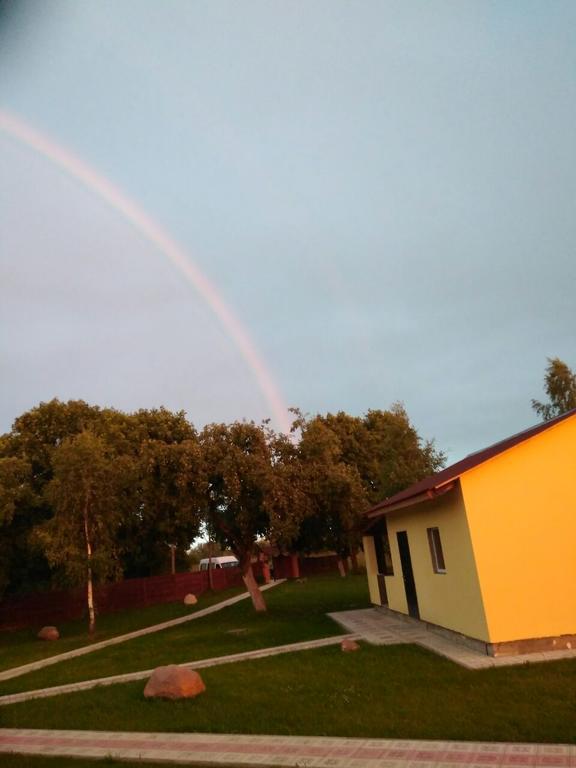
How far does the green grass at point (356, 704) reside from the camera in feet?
22.6

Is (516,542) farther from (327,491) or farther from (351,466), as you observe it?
(351,466)

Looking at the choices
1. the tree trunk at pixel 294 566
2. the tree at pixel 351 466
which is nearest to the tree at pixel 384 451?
the tree at pixel 351 466

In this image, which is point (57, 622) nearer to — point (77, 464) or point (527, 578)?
point (77, 464)

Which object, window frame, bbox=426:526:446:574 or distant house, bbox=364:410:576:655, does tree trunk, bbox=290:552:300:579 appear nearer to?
window frame, bbox=426:526:446:574

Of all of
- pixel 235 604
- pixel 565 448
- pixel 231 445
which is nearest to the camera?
pixel 565 448

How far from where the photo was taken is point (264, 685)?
32.5 ft

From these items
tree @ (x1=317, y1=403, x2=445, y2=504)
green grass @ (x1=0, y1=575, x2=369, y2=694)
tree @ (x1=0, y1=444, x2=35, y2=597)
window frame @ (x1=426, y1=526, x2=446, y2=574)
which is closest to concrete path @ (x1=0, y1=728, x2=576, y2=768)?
green grass @ (x1=0, y1=575, x2=369, y2=694)

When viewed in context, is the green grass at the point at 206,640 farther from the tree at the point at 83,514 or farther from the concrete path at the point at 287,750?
the concrete path at the point at 287,750

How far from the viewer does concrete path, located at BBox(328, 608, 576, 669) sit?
9984mm

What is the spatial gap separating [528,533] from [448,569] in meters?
2.12

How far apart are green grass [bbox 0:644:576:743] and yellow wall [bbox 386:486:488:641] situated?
Answer: 1226 mm

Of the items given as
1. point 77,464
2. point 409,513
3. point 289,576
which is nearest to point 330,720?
point 409,513

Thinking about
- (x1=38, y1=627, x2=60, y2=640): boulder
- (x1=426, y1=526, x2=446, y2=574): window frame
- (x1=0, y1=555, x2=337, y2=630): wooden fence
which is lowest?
(x1=38, y1=627, x2=60, y2=640): boulder

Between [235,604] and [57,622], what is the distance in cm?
823
